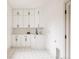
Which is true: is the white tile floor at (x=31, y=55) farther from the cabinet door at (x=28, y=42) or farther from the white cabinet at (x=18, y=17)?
the white cabinet at (x=18, y=17)

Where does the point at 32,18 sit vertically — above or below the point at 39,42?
above

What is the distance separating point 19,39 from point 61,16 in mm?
3949

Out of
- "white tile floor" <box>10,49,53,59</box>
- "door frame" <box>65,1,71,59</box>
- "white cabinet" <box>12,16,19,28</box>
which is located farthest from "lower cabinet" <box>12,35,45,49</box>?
"door frame" <box>65,1,71,59</box>

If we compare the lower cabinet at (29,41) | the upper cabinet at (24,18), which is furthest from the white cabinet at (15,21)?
the lower cabinet at (29,41)

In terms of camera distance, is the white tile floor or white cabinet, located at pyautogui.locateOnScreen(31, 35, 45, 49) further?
white cabinet, located at pyautogui.locateOnScreen(31, 35, 45, 49)

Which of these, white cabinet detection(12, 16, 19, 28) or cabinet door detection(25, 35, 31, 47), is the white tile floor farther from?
white cabinet detection(12, 16, 19, 28)

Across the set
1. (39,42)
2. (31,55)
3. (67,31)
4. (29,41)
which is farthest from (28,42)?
(67,31)

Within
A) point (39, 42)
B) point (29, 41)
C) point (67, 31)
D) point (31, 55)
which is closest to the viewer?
point (67, 31)

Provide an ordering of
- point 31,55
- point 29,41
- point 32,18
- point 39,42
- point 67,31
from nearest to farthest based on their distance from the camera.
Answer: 1. point 67,31
2. point 31,55
3. point 39,42
4. point 29,41
5. point 32,18

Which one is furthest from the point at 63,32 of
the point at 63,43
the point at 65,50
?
the point at 65,50

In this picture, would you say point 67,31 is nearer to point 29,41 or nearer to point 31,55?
point 31,55

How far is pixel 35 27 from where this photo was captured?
7.61 meters
